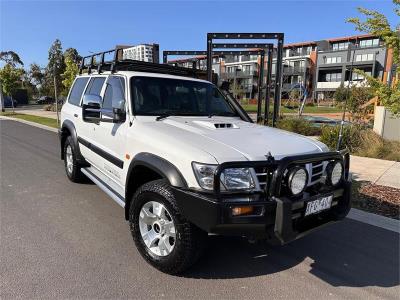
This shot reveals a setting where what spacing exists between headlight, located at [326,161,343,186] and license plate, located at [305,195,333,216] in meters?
0.18

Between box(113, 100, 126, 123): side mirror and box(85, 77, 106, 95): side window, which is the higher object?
box(85, 77, 106, 95): side window

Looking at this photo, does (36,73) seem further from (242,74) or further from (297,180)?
(297,180)

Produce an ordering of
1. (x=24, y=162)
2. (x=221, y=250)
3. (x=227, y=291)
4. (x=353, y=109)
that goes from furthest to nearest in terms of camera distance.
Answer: (x=353, y=109)
(x=24, y=162)
(x=221, y=250)
(x=227, y=291)

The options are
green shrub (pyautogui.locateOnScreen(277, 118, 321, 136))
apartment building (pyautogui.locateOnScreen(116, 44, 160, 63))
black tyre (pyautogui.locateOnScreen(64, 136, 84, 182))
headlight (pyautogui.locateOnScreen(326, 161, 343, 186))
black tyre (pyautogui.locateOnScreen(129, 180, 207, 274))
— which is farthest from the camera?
green shrub (pyautogui.locateOnScreen(277, 118, 321, 136))

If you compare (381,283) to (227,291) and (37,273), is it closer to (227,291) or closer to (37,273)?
(227,291)

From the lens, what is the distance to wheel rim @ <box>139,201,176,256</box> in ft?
10.8

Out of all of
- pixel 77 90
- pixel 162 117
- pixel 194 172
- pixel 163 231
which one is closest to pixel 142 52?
pixel 77 90

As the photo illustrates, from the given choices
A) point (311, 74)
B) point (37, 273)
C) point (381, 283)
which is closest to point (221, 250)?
point (381, 283)

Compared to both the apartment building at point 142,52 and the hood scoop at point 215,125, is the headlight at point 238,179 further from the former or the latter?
the apartment building at point 142,52

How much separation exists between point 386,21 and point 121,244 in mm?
4950

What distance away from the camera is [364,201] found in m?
5.63

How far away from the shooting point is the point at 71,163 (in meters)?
6.34

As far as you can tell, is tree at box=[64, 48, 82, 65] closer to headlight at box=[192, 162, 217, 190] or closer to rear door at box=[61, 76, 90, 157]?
rear door at box=[61, 76, 90, 157]

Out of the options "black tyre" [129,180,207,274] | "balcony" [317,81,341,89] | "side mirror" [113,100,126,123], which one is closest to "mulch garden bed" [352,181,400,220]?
"black tyre" [129,180,207,274]
